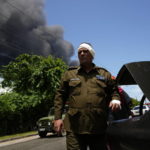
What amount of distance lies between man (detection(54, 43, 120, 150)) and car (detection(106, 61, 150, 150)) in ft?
1.35

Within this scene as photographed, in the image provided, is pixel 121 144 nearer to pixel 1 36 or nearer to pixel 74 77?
pixel 74 77

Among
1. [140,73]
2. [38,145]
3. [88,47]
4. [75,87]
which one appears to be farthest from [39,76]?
[140,73]

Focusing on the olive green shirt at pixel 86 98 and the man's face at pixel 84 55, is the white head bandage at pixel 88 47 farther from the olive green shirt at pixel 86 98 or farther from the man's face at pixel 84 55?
the olive green shirt at pixel 86 98

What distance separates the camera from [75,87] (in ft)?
11.0

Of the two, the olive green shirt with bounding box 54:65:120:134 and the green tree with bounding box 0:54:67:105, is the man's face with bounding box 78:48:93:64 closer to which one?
the olive green shirt with bounding box 54:65:120:134

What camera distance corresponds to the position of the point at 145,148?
2154mm

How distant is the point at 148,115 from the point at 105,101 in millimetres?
1173

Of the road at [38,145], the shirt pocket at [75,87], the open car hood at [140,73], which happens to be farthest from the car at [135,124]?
the road at [38,145]

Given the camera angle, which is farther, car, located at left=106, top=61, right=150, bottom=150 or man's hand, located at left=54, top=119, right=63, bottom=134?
man's hand, located at left=54, top=119, right=63, bottom=134

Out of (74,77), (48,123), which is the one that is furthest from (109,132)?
(48,123)

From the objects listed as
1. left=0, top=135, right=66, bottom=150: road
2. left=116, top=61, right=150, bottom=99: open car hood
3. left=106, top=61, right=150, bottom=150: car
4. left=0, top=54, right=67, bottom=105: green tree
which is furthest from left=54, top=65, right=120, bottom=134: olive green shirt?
left=0, top=54, right=67, bottom=105: green tree

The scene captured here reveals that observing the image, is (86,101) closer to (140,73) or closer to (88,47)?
(88,47)

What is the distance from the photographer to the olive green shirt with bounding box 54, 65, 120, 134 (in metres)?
3.24

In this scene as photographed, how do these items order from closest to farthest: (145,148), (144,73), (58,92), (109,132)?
(145,148), (144,73), (109,132), (58,92)
